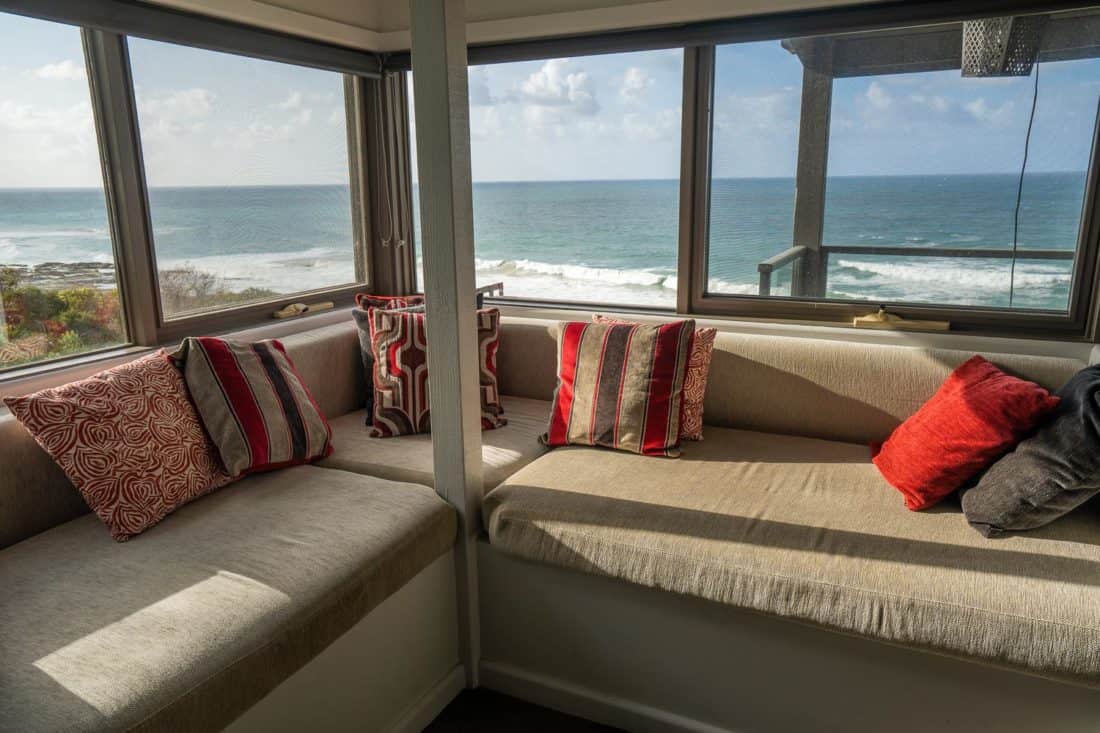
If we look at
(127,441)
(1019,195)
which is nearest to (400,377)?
(127,441)

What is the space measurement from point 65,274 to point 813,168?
2766 mm

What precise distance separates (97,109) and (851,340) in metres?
2.77

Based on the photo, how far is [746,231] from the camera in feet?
10.1

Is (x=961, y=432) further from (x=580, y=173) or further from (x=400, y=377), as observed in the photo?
(x=580, y=173)

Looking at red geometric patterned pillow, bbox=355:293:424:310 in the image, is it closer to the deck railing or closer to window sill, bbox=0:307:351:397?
window sill, bbox=0:307:351:397

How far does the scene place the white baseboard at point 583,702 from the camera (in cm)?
197

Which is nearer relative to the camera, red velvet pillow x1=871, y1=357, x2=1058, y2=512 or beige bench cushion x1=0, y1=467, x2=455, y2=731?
beige bench cushion x1=0, y1=467, x2=455, y2=731

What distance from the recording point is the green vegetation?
225 centimetres

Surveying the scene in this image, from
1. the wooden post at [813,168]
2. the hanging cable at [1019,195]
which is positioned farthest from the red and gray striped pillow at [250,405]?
the hanging cable at [1019,195]

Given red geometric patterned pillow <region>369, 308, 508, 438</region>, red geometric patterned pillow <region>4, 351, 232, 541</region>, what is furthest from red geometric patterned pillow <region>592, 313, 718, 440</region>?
red geometric patterned pillow <region>4, 351, 232, 541</region>

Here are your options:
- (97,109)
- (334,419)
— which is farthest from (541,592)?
(97,109)

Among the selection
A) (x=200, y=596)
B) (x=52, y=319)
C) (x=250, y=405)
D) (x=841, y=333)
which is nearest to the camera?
(x=200, y=596)

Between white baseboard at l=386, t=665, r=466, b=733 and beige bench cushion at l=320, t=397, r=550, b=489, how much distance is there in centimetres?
57

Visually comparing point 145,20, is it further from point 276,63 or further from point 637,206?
point 637,206
